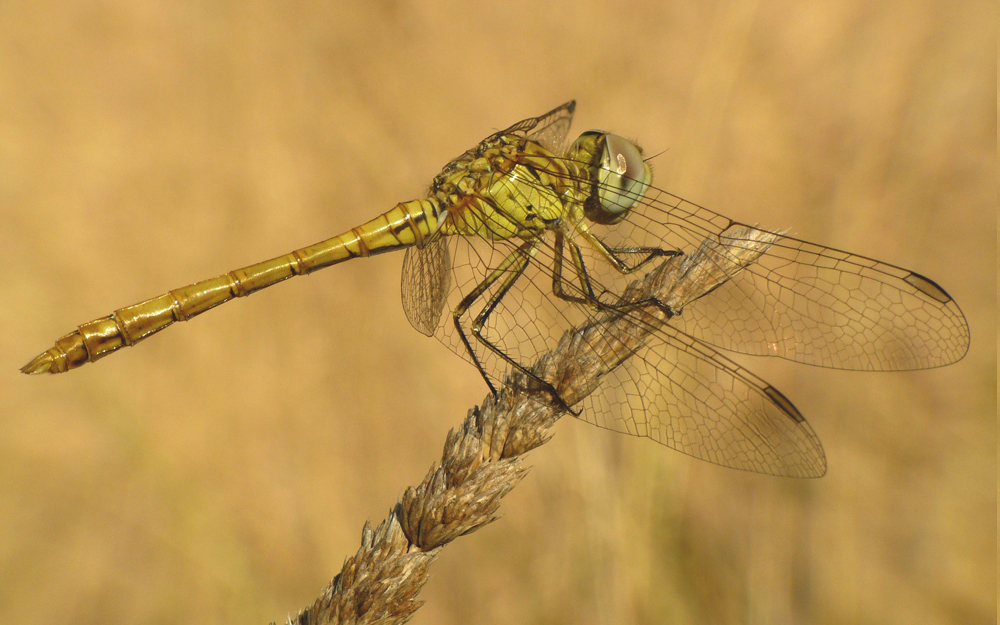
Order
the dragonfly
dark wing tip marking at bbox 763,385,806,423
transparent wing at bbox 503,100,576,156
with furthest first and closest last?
transparent wing at bbox 503,100,576,156
the dragonfly
dark wing tip marking at bbox 763,385,806,423

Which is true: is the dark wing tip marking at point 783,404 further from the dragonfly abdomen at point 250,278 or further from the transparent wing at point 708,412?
the dragonfly abdomen at point 250,278

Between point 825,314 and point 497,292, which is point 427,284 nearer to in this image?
point 497,292

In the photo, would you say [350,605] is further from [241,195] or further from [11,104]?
[11,104]

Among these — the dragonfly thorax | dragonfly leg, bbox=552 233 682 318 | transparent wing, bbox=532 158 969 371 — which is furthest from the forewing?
transparent wing, bbox=532 158 969 371

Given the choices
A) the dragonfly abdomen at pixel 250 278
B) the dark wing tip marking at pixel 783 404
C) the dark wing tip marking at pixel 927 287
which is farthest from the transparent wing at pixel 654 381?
the dark wing tip marking at pixel 927 287

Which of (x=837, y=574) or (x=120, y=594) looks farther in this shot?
(x=120, y=594)

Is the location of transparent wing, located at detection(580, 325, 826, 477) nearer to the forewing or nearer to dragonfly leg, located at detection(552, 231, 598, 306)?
dragonfly leg, located at detection(552, 231, 598, 306)

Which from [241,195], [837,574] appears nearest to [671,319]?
[837,574]
